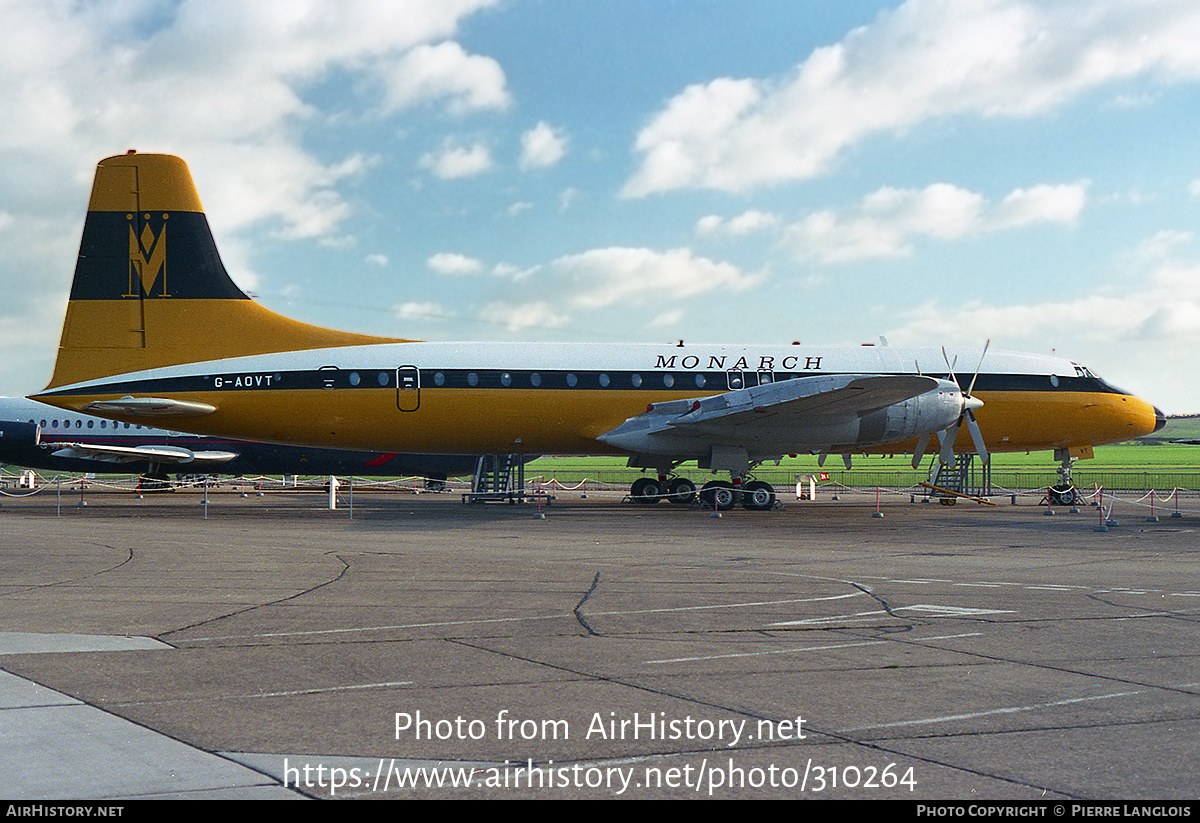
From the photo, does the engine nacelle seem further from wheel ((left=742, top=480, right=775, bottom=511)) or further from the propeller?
wheel ((left=742, top=480, right=775, bottom=511))

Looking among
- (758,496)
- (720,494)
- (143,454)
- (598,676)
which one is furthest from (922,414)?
(143,454)

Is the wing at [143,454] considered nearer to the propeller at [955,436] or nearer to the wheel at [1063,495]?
the propeller at [955,436]

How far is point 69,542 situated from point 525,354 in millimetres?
13623

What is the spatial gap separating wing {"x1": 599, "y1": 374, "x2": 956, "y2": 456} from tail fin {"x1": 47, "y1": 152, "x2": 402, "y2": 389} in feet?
36.5

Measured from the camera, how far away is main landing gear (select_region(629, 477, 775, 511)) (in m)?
29.3

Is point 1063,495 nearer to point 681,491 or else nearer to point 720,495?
point 720,495

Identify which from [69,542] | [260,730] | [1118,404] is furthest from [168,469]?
[260,730]

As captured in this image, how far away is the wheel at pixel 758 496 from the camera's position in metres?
30.0

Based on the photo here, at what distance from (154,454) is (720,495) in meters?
24.5

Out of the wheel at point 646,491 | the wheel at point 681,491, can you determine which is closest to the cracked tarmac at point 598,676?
the wheel at point 681,491

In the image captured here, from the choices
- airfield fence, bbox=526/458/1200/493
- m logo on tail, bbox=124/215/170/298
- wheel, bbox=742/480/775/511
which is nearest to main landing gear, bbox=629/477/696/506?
wheel, bbox=742/480/775/511

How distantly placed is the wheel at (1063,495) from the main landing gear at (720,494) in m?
9.81
